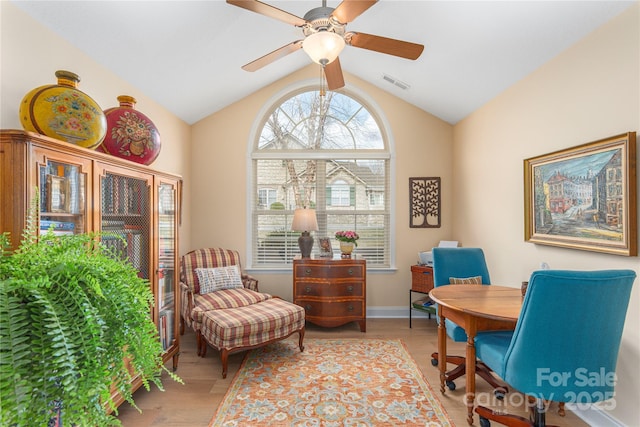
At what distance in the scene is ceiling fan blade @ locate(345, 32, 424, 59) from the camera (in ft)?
6.12

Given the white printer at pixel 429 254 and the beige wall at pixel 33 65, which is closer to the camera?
the beige wall at pixel 33 65

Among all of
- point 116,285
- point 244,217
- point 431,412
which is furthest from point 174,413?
point 244,217

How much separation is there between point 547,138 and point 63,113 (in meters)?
3.24

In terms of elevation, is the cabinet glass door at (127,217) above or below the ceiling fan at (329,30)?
below

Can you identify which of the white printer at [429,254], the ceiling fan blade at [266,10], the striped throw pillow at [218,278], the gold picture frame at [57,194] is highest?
the ceiling fan blade at [266,10]

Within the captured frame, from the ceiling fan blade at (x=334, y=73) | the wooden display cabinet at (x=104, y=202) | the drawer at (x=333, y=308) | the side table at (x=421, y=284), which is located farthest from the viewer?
the side table at (x=421, y=284)

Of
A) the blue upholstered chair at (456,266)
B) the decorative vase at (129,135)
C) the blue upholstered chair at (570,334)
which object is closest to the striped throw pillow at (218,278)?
the decorative vase at (129,135)

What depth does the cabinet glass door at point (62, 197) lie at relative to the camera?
1.44 metres

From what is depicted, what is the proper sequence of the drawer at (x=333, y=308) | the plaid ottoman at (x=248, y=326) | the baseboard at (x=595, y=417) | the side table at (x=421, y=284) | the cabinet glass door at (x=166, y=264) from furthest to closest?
the side table at (x=421, y=284)
the drawer at (x=333, y=308)
the plaid ottoman at (x=248, y=326)
the cabinet glass door at (x=166, y=264)
the baseboard at (x=595, y=417)

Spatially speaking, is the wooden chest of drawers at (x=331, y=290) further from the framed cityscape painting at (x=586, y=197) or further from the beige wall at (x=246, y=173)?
the framed cityscape painting at (x=586, y=197)

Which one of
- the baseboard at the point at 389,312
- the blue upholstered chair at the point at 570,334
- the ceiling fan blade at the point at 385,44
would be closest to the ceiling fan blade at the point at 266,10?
the ceiling fan blade at the point at 385,44

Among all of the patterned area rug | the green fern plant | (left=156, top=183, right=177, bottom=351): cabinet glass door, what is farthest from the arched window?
the green fern plant

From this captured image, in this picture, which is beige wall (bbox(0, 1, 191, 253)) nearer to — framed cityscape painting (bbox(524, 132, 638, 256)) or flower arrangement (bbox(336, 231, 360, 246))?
flower arrangement (bbox(336, 231, 360, 246))

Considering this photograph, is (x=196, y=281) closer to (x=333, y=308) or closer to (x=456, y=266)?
(x=333, y=308)
